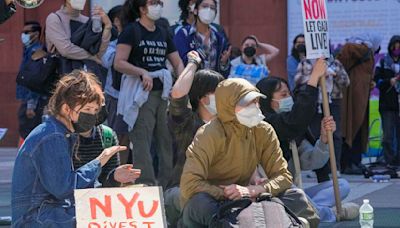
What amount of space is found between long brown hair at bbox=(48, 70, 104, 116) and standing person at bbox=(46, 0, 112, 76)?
3.52 metres

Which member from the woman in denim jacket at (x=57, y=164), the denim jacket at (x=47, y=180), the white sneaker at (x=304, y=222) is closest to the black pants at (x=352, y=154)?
the white sneaker at (x=304, y=222)

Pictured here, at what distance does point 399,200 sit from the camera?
33.1 feet

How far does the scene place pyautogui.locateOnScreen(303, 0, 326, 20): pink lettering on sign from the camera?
8.56 metres

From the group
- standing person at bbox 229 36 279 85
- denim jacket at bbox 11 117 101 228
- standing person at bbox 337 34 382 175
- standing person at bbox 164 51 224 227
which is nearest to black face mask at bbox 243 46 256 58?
standing person at bbox 229 36 279 85

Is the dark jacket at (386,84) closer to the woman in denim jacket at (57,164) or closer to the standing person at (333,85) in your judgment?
the standing person at (333,85)

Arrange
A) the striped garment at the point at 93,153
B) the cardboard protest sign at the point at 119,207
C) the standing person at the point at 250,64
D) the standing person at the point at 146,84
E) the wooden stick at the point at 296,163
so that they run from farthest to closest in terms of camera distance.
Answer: the standing person at the point at 250,64
the standing person at the point at 146,84
the wooden stick at the point at 296,163
the striped garment at the point at 93,153
the cardboard protest sign at the point at 119,207

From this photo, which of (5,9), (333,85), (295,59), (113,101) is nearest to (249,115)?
(5,9)

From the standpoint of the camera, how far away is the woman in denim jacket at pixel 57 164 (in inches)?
222

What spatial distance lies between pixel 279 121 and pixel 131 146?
6.81ft

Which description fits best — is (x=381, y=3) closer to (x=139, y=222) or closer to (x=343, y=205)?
(x=343, y=205)

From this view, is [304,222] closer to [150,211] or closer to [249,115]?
[249,115]

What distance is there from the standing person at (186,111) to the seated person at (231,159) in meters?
0.72

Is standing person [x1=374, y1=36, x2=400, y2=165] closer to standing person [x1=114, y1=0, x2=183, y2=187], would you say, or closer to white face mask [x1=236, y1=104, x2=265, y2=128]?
standing person [x1=114, y1=0, x2=183, y2=187]

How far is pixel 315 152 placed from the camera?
27.2 feet
